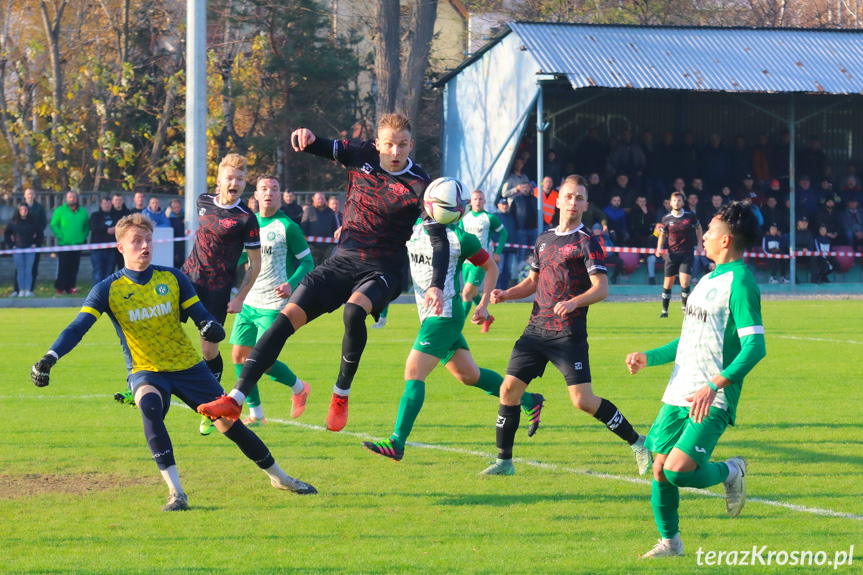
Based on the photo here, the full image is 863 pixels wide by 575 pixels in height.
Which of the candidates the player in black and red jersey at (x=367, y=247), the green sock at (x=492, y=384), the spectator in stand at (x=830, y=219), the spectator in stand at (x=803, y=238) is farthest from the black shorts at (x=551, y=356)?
the spectator in stand at (x=830, y=219)

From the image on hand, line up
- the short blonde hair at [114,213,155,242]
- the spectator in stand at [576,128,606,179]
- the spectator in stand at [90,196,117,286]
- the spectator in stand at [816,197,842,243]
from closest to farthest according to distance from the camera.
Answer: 1. the short blonde hair at [114,213,155,242]
2. the spectator in stand at [90,196,117,286]
3. the spectator in stand at [576,128,606,179]
4. the spectator in stand at [816,197,842,243]

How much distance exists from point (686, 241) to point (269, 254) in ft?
37.2

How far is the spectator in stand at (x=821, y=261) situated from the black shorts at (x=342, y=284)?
850 inches

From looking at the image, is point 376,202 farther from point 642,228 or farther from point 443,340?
point 642,228

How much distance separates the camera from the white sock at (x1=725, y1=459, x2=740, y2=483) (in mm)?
5438

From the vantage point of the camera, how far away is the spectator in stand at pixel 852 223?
26.7m

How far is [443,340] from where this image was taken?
7406 millimetres

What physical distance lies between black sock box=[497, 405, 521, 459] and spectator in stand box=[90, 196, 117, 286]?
1608 cm

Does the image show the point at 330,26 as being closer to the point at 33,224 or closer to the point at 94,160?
the point at 94,160

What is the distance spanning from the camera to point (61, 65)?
30.5 meters

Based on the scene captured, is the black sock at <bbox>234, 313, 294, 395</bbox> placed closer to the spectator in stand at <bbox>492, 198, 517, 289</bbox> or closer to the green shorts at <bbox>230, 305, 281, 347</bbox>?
the green shorts at <bbox>230, 305, 281, 347</bbox>

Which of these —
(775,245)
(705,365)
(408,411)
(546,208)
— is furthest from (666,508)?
(775,245)

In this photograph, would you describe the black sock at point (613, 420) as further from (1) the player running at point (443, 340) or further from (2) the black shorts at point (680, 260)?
(2) the black shorts at point (680, 260)

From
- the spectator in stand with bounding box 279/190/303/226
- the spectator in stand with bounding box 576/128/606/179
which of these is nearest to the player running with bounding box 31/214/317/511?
the spectator in stand with bounding box 279/190/303/226
